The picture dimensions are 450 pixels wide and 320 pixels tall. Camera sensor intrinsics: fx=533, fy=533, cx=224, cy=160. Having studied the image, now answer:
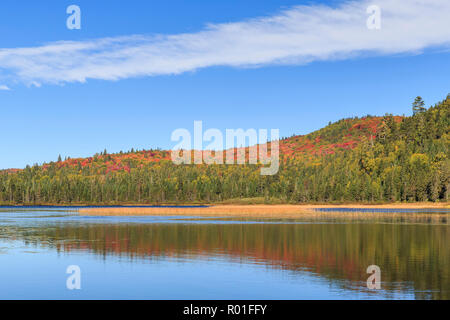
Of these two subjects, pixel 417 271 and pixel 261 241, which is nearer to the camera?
pixel 417 271

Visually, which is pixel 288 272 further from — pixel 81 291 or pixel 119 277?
pixel 81 291

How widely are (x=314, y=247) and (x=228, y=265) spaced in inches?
546

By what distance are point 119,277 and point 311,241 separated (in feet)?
88.1

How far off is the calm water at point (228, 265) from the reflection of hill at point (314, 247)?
0.08m

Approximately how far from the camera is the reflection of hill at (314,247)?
37125 mm

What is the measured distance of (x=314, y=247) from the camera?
52.1 m

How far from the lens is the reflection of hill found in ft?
122

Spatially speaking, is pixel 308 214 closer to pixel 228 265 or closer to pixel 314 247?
pixel 314 247

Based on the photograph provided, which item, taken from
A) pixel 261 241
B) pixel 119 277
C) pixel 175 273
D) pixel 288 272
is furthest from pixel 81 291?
pixel 261 241
